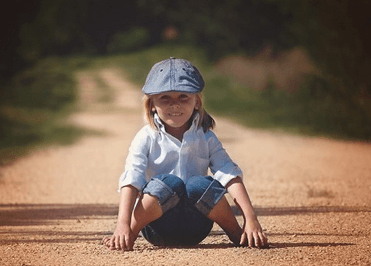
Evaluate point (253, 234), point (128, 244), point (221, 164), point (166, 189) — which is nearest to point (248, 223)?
point (253, 234)

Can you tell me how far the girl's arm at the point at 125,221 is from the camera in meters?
4.23

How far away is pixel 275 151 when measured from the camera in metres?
10.6

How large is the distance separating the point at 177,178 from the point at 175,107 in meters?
0.45

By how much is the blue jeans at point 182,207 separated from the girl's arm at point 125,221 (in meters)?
0.09

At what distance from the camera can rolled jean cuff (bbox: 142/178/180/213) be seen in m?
4.23

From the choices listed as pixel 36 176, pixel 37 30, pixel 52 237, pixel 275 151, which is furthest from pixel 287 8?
pixel 52 237

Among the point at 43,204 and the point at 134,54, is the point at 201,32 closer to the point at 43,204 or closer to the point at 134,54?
the point at 134,54

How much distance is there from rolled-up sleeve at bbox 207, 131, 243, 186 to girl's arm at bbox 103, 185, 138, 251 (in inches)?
21.8

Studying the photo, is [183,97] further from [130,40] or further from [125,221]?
[130,40]

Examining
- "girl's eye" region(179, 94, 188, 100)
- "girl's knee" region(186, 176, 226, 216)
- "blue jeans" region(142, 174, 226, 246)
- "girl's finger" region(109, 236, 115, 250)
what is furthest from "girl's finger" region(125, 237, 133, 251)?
"girl's eye" region(179, 94, 188, 100)

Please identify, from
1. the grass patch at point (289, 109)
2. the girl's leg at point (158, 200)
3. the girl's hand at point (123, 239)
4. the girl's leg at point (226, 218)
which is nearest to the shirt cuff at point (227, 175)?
the girl's leg at point (226, 218)

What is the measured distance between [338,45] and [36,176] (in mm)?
6483

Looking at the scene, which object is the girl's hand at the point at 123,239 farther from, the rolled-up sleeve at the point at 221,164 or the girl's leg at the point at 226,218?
the rolled-up sleeve at the point at 221,164

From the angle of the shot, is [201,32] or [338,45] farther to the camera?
[201,32]
